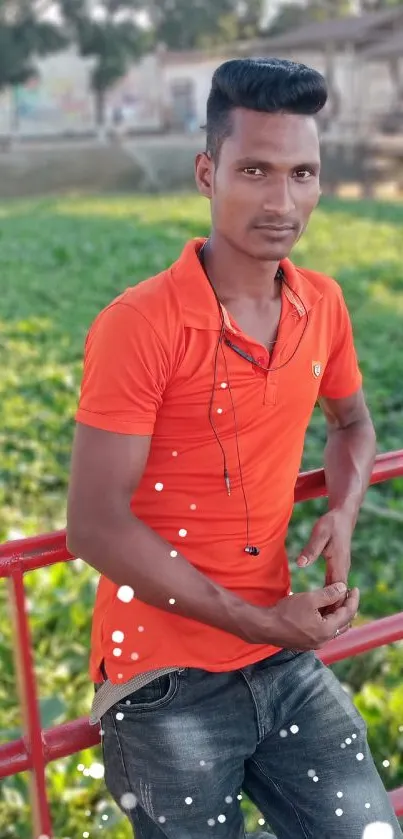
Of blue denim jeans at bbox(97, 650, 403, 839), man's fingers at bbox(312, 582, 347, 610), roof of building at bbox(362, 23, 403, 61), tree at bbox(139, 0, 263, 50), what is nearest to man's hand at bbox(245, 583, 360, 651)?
man's fingers at bbox(312, 582, 347, 610)

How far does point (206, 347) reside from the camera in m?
1.58

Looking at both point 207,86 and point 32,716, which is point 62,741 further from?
point 207,86

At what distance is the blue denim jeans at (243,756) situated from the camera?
1.58 metres

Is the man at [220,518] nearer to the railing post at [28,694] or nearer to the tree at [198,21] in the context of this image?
the railing post at [28,694]

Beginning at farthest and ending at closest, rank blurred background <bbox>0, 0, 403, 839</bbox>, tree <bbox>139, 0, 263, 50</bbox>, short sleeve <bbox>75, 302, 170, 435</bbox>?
tree <bbox>139, 0, 263, 50</bbox>
blurred background <bbox>0, 0, 403, 839</bbox>
short sleeve <bbox>75, 302, 170, 435</bbox>

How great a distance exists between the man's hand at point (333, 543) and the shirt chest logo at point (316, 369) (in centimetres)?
25

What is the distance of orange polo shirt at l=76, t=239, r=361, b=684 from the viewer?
1502mm

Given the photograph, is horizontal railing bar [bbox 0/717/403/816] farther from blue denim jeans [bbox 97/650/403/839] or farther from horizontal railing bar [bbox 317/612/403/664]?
horizontal railing bar [bbox 317/612/403/664]

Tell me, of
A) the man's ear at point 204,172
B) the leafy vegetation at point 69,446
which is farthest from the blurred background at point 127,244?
the man's ear at point 204,172

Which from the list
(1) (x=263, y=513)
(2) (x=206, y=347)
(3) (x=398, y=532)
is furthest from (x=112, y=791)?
(3) (x=398, y=532)

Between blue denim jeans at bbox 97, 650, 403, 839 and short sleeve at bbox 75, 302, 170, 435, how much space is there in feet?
1.42

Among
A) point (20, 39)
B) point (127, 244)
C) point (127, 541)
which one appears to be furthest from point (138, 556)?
point (20, 39)

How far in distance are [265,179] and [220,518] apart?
1.75 ft

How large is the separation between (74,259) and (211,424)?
11824mm
